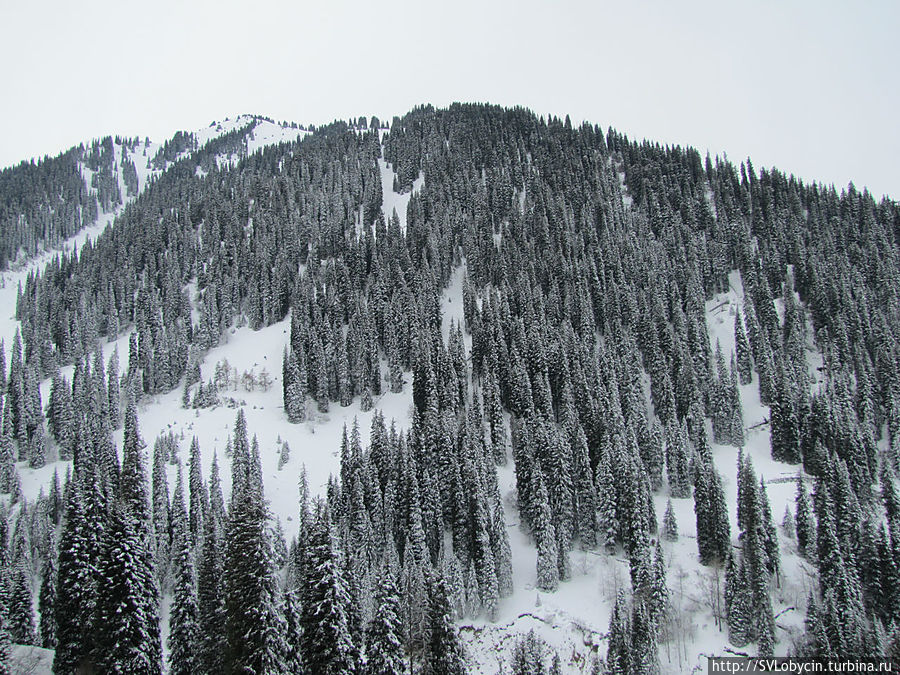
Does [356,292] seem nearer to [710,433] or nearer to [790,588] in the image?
[710,433]

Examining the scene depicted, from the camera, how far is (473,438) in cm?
9819

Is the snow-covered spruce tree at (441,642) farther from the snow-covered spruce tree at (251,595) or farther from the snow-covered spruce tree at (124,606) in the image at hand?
the snow-covered spruce tree at (124,606)

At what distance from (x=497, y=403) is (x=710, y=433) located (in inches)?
1654

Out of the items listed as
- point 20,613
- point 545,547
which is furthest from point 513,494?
point 20,613

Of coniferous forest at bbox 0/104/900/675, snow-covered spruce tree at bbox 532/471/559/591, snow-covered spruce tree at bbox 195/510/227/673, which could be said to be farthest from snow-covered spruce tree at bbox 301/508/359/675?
snow-covered spruce tree at bbox 532/471/559/591

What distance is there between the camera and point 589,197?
7564 inches

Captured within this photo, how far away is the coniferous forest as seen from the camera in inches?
1683

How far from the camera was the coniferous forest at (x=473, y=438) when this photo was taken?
42.8 meters

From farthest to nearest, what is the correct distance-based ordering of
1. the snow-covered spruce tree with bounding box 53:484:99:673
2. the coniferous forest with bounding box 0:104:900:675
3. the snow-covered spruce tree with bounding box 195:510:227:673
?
1. the coniferous forest with bounding box 0:104:900:675
2. the snow-covered spruce tree with bounding box 53:484:99:673
3. the snow-covered spruce tree with bounding box 195:510:227:673

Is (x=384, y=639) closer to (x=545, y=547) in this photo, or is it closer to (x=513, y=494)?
(x=545, y=547)

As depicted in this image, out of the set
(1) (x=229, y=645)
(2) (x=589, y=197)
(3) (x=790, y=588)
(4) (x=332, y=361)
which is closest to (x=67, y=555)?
(1) (x=229, y=645)

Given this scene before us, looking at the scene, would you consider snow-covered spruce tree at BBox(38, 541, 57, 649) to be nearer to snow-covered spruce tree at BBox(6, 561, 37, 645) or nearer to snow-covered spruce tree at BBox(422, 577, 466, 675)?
snow-covered spruce tree at BBox(6, 561, 37, 645)

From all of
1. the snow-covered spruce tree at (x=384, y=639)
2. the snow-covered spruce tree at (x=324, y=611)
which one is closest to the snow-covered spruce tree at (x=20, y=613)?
the snow-covered spruce tree at (x=384, y=639)

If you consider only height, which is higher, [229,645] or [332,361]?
[332,361]
